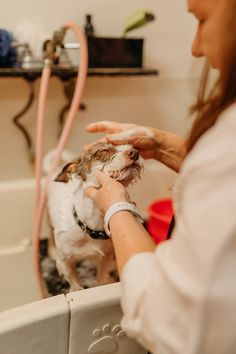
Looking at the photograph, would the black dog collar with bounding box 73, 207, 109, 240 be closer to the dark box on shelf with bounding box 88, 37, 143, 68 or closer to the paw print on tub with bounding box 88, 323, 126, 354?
the paw print on tub with bounding box 88, 323, 126, 354

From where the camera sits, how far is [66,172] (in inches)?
45.4

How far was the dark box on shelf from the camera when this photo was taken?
1557 mm

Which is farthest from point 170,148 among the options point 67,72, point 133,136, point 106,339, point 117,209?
point 67,72

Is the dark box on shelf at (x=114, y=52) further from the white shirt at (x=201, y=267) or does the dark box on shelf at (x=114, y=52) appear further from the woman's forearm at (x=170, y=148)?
the white shirt at (x=201, y=267)

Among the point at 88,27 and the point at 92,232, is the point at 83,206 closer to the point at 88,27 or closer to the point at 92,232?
the point at 92,232

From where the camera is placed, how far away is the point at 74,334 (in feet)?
2.91

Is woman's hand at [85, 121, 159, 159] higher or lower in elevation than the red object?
higher

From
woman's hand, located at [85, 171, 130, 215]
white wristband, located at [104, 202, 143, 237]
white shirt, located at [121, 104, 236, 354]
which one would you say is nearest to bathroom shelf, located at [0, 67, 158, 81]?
woman's hand, located at [85, 171, 130, 215]

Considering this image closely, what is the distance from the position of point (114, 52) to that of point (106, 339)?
1.08 m

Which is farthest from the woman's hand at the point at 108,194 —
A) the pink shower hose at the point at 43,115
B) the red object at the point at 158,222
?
the red object at the point at 158,222

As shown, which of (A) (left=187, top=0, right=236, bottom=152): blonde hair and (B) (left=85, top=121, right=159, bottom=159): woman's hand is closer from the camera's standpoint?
(A) (left=187, top=0, right=236, bottom=152): blonde hair

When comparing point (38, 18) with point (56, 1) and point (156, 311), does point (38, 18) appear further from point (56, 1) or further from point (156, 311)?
point (156, 311)

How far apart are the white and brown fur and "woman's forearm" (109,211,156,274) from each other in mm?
273

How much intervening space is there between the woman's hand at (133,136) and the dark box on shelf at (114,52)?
1.84 feet
